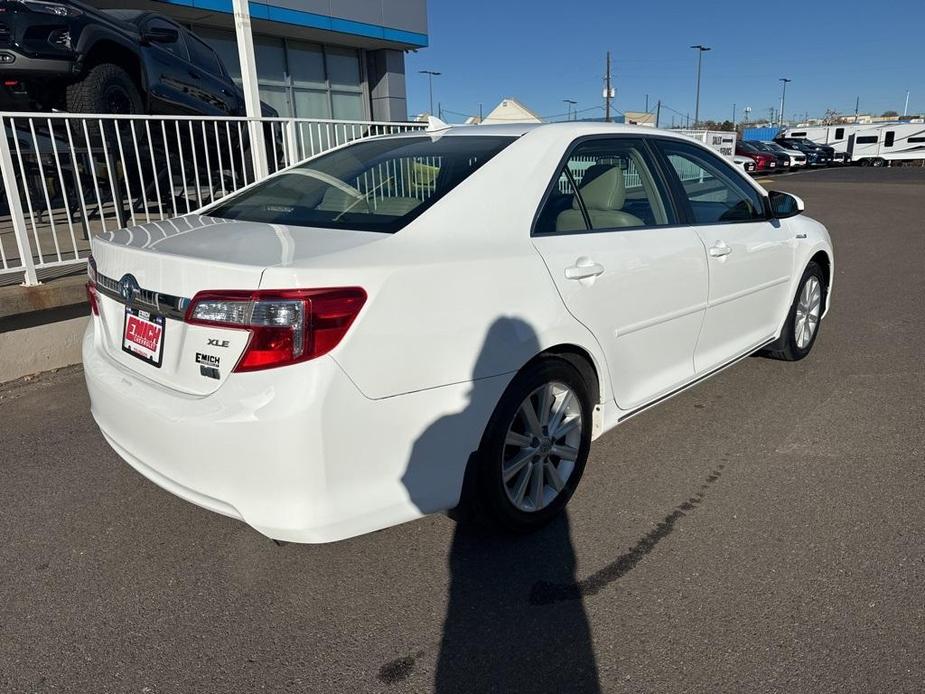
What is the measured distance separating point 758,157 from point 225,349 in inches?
1394

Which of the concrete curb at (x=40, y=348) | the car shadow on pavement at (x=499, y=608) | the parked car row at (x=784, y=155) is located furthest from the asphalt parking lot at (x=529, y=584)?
the parked car row at (x=784, y=155)

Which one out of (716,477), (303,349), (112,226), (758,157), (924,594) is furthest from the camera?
(758,157)

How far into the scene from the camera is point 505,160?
2.76 metres

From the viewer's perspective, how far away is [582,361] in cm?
284

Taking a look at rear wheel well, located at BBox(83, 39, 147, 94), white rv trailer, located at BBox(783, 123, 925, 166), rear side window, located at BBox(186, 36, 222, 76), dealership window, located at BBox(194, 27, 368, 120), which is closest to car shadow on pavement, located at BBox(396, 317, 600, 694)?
rear wheel well, located at BBox(83, 39, 147, 94)

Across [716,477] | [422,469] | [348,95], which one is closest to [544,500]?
[422,469]

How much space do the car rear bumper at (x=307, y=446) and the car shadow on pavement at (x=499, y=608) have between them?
1 cm

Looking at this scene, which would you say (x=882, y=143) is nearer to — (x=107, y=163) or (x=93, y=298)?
(x=107, y=163)

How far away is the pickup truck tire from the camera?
23.2ft

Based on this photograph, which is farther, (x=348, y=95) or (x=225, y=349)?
(x=348, y=95)

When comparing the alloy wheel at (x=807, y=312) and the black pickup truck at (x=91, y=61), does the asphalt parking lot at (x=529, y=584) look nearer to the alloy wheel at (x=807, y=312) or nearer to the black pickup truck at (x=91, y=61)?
the alloy wheel at (x=807, y=312)

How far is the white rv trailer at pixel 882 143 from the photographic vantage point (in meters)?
41.8

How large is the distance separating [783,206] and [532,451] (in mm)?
2561

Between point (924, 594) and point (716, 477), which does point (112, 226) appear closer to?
point (716, 477)
